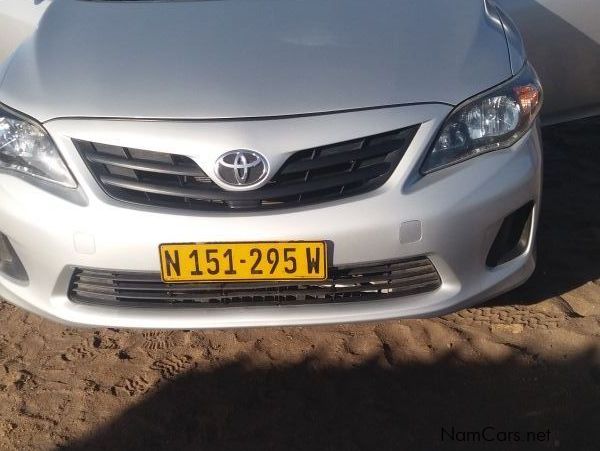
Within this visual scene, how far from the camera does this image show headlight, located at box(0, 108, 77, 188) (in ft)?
9.18

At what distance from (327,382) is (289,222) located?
28.6 inches

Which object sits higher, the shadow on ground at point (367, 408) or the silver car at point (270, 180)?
the silver car at point (270, 180)

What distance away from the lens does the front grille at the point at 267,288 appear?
2816 millimetres

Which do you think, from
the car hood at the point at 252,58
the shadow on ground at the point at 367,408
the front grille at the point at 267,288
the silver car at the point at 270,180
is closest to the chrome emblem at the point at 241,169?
the silver car at the point at 270,180

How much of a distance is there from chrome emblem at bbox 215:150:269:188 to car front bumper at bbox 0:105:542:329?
0.03 meters

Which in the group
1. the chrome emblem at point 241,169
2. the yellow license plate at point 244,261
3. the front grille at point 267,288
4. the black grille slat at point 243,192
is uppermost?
the chrome emblem at point 241,169

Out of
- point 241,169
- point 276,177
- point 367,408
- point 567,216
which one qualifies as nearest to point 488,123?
point 276,177

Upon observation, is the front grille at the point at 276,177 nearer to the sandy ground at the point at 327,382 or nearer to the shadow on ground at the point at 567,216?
the sandy ground at the point at 327,382

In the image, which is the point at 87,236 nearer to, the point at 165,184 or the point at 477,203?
the point at 165,184

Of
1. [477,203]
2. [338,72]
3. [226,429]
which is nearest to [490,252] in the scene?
[477,203]

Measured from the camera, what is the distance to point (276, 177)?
271cm

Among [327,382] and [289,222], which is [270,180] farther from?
[327,382]

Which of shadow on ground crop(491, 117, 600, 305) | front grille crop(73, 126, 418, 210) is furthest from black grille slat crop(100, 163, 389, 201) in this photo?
shadow on ground crop(491, 117, 600, 305)

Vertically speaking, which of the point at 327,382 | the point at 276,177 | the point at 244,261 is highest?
the point at 276,177
